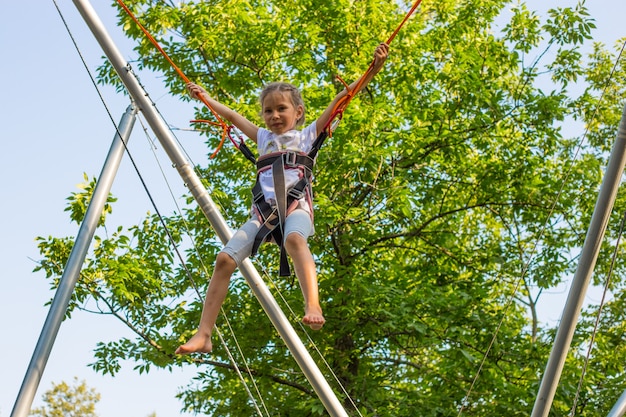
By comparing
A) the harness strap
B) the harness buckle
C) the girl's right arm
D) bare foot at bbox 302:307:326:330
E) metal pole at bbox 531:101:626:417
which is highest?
the girl's right arm

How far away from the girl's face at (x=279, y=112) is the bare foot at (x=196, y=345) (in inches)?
39.7

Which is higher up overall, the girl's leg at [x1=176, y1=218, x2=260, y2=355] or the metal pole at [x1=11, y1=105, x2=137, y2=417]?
the metal pole at [x1=11, y1=105, x2=137, y2=417]

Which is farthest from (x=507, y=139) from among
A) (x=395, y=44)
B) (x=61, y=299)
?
(x=61, y=299)

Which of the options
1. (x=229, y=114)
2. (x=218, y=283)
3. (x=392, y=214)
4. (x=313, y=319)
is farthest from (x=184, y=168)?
(x=392, y=214)

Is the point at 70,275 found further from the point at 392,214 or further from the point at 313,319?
the point at 392,214

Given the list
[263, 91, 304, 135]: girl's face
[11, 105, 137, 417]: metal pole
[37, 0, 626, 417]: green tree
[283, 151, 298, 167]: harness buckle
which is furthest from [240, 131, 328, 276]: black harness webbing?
[37, 0, 626, 417]: green tree

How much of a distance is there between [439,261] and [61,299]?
21.6 ft

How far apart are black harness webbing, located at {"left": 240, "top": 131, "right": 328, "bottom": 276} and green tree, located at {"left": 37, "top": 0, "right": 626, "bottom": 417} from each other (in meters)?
4.40

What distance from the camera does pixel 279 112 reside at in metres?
4.06

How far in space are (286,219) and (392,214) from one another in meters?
5.35

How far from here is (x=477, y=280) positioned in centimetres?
989

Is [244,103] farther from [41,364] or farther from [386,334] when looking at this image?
[41,364]

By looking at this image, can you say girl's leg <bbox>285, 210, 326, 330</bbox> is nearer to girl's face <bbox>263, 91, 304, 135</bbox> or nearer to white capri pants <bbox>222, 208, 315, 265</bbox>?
white capri pants <bbox>222, 208, 315, 265</bbox>

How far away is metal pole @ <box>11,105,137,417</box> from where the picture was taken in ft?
13.4
